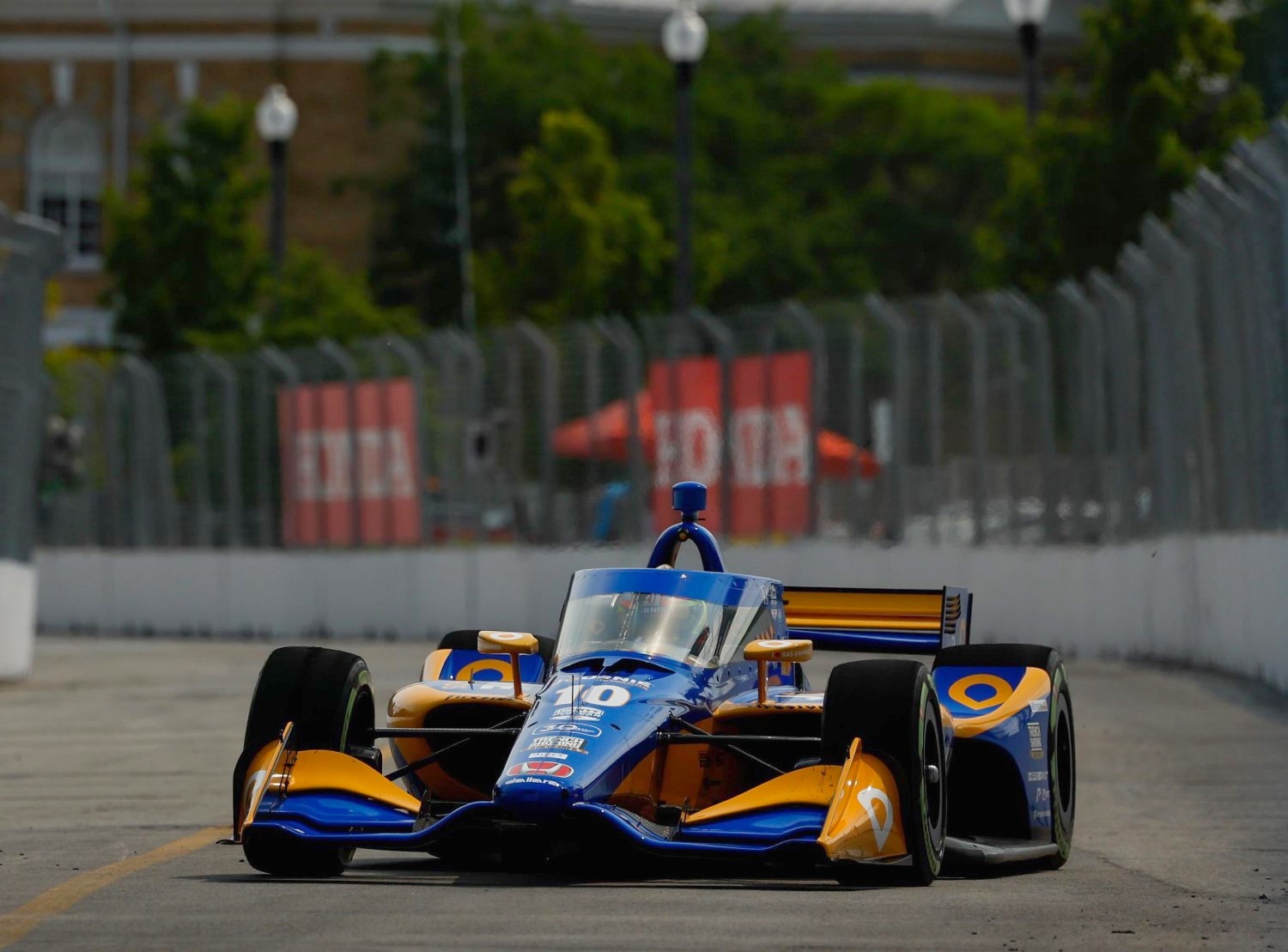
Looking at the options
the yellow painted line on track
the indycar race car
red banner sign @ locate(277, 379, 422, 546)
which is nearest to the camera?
the yellow painted line on track

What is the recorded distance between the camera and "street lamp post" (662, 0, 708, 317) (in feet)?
93.5

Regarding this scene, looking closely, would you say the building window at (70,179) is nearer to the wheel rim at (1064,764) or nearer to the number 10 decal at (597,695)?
the wheel rim at (1064,764)

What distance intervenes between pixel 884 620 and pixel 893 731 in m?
2.55

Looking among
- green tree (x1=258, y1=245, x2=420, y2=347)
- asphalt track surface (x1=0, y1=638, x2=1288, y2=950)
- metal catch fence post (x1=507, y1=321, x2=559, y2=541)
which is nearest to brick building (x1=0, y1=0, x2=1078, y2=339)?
green tree (x1=258, y1=245, x2=420, y2=347)

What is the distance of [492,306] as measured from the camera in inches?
2085

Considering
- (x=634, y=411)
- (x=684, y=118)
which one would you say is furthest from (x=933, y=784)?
(x=684, y=118)

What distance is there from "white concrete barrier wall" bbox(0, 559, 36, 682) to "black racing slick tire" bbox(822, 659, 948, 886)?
13792 millimetres

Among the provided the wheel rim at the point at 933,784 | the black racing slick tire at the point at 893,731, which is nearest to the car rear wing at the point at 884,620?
the wheel rim at the point at 933,784

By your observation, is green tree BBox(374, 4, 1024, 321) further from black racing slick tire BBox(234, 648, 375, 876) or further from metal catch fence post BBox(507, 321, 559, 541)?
black racing slick tire BBox(234, 648, 375, 876)

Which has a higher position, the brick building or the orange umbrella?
the brick building

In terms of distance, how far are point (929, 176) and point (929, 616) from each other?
55.2 metres

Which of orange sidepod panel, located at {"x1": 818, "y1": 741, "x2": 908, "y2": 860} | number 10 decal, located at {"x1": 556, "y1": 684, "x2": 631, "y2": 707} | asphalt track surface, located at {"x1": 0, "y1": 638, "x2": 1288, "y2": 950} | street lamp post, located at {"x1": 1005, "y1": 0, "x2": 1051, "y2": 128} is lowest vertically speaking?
asphalt track surface, located at {"x1": 0, "y1": 638, "x2": 1288, "y2": 950}

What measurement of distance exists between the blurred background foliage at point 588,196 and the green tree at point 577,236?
0.15 ft

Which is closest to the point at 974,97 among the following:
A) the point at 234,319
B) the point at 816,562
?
the point at 234,319
